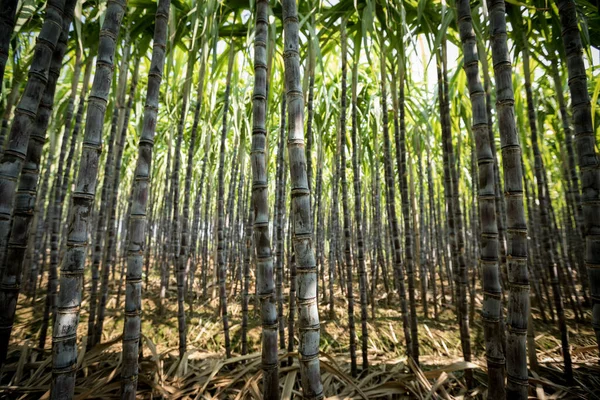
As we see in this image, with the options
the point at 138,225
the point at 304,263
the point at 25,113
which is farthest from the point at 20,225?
the point at 304,263

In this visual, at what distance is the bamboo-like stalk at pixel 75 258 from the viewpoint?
105 cm

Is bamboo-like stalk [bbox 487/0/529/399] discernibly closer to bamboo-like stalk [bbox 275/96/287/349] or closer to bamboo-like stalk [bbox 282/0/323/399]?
bamboo-like stalk [bbox 282/0/323/399]

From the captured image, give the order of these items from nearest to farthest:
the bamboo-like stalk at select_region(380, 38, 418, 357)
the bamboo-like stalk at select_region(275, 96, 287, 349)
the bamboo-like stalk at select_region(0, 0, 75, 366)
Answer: the bamboo-like stalk at select_region(0, 0, 75, 366)
the bamboo-like stalk at select_region(380, 38, 418, 357)
the bamboo-like stalk at select_region(275, 96, 287, 349)

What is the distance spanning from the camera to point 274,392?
126 centimetres

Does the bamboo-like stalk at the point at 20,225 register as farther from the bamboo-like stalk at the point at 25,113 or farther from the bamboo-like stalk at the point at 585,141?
the bamboo-like stalk at the point at 585,141

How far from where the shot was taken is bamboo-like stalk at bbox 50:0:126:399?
41.2 inches

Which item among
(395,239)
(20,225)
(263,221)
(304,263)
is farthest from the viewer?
(395,239)

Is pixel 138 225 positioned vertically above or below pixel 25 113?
below

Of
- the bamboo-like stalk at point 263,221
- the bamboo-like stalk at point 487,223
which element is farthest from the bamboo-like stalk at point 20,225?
the bamboo-like stalk at point 487,223

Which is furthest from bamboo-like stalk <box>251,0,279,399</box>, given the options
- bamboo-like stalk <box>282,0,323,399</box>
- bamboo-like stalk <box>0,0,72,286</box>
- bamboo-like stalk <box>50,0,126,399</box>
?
bamboo-like stalk <box>0,0,72,286</box>

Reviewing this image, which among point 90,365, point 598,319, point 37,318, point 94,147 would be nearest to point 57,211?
point 90,365

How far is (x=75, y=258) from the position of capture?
1068 millimetres

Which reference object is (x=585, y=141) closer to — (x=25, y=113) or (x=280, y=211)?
(x=280, y=211)

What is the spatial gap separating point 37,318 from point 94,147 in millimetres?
3222
